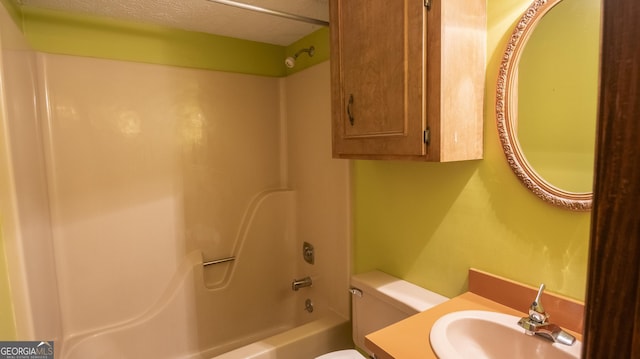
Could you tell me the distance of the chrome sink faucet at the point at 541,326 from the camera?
0.84m

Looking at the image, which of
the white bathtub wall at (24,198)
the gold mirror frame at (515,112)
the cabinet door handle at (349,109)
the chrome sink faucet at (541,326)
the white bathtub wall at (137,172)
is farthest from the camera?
the white bathtub wall at (137,172)

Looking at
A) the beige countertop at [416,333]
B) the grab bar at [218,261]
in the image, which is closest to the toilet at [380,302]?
the beige countertop at [416,333]

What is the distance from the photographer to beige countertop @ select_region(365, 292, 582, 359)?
2.82 ft

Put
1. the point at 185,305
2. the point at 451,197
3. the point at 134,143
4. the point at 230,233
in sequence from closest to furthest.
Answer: the point at 451,197, the point at 134,143, the point at 185,305, the point at 230,233

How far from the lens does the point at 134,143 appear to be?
192cm

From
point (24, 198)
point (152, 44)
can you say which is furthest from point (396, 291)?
point (152, 44)

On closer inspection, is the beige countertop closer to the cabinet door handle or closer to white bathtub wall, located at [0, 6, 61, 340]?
the cabinet door handle

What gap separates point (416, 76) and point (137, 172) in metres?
1.72

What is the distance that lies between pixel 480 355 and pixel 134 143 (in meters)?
2.02

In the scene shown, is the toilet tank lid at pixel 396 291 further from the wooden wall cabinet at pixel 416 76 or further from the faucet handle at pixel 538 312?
the wooden wall cabinet at pixel 416 76

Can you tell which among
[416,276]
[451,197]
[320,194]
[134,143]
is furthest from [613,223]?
[134,143]

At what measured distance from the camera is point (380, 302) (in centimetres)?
145

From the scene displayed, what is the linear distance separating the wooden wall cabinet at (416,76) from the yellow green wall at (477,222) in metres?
0.08

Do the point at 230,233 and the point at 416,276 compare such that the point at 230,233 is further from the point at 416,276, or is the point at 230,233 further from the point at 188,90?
the point at 416,276
